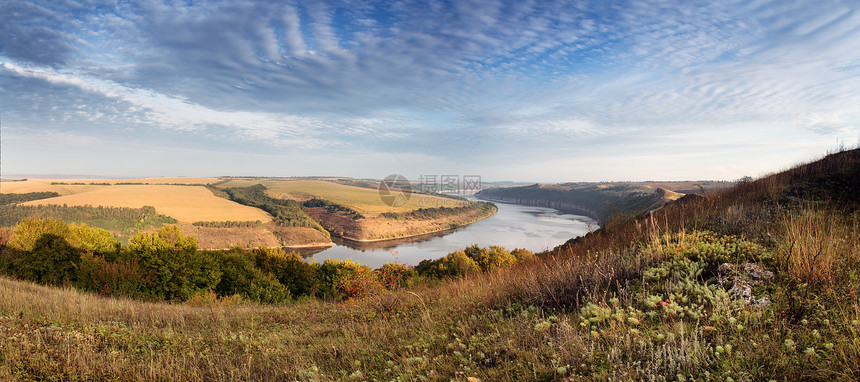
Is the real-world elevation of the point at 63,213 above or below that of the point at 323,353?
below

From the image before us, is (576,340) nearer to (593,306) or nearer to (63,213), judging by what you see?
(593,306)

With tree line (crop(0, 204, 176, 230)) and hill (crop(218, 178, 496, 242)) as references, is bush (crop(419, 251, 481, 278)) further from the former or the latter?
tree line (crop(0, 204, 176, 230))

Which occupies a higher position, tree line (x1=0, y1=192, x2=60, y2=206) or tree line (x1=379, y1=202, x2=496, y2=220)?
tree line (x1=0, y1=192, x2=60, y2=206)

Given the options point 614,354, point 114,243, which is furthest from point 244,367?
point 114,243

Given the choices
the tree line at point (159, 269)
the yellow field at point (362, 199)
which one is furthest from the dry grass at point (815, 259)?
the yellow field at point (362, 199)

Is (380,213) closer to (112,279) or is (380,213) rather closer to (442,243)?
(442,243)

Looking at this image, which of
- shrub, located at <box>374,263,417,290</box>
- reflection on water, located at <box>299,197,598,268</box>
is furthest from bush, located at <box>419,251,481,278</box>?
reflection on water, located at <box>299,197,598,268</box>

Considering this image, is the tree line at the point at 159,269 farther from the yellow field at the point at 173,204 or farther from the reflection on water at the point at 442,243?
the yellow field at the point at 173,204

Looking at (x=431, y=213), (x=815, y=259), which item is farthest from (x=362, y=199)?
(x=815, y=259)
